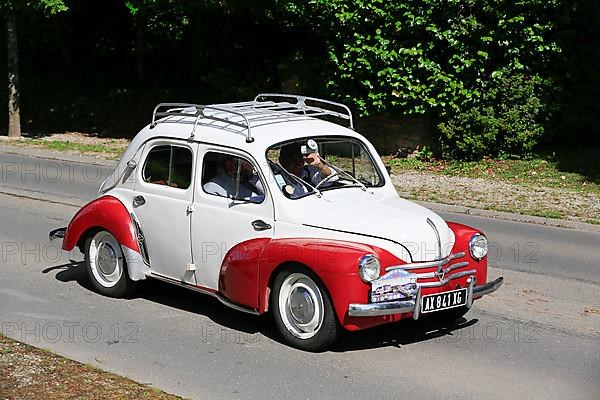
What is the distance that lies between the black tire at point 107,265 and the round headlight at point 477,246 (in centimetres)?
333

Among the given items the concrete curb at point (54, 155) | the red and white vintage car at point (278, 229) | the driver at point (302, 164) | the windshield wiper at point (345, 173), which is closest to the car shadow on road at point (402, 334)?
the red and white vintage car at point (278, 229)

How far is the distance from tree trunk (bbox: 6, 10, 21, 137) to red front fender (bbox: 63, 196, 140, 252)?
16645 mm

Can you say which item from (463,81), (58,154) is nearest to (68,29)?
(58,154)

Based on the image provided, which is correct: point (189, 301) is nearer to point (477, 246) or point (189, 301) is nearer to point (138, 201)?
point (138, 201)

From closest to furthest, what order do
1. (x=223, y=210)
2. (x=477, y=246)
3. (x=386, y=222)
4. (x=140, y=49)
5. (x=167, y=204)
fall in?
(x=386, y=222)
(x=477, y=246)
(x=223, y=210)
(x=167, y=204)
(x=140, y=49)

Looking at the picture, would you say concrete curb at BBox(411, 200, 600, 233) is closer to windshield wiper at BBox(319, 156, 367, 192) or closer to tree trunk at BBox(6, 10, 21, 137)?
windshield wiper at BBox(319, 156, 367, 192)

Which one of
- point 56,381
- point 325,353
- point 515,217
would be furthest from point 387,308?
point 515,217

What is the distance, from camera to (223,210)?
26.7 feet

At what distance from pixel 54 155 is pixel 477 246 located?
1588 centimetres

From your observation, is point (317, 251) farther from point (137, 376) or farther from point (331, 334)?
point (137, 376)

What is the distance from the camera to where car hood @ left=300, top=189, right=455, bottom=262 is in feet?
24.5

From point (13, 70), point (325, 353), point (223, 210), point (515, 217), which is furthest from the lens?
point (13, 70)

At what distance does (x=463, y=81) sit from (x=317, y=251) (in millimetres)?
13141

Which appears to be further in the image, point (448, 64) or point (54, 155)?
point (54, 155)
